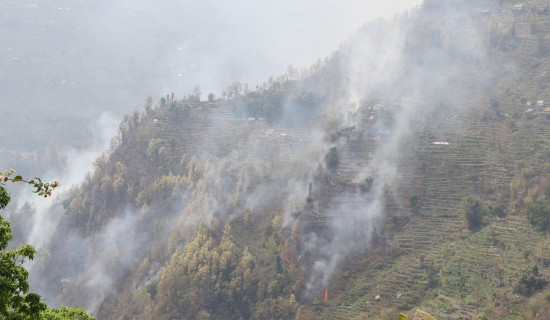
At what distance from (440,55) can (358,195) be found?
6758 centimetres

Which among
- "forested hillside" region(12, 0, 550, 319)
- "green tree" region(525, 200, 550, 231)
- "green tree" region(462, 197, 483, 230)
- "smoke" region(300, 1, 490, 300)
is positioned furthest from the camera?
"smoke" region(300, 1, 490, 300)

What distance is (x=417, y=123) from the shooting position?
132 meters

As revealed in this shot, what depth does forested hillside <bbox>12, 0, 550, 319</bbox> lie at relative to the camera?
93438 mm

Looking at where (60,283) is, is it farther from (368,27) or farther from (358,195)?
(368,27)

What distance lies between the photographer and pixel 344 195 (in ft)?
365

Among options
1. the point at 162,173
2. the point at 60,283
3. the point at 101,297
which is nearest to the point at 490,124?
the point at 162,173

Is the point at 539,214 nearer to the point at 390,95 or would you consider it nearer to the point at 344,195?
the point at 344,195

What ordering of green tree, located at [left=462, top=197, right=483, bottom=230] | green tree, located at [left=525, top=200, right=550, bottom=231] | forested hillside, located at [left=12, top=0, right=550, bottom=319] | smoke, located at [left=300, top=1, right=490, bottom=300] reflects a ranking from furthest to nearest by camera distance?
smoke, located at [left=300, top=1, right=490, bottom=300] → green tree, located at [left=462, top=197, right=483, bottom=230] → forested hillside, located at [left=12, top=0, right=550, bottom=319] → green tree, located at [left=525, top=200, right=550, bottom=231]

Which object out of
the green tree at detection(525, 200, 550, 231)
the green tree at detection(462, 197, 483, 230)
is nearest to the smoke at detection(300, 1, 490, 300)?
the green tree at detection(462, 197, 483, 230)

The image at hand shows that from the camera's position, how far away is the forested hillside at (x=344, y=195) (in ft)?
307

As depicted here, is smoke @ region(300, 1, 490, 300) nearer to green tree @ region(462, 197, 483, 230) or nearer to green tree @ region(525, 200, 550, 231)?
green tree @ region(462, 197, 483, 230)

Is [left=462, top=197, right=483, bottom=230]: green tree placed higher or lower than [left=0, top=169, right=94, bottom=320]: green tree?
lower

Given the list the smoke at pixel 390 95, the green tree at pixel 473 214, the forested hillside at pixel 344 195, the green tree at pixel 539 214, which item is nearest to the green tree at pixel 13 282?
the forested hillside at pixel 344 195

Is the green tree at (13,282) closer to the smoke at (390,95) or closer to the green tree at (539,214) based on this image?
the smoke at (390,95)
